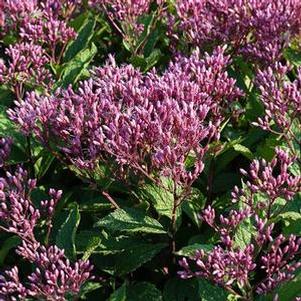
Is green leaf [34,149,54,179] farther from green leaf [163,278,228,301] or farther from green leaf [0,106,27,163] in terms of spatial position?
green leaf [163,278,228,301]

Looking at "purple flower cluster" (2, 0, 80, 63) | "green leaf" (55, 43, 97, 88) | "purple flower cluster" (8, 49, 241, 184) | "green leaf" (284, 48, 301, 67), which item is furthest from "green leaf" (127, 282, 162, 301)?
"purple flower cluster" (2, 0, 80, 63)

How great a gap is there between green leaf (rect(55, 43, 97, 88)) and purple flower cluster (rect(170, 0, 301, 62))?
0.70 m

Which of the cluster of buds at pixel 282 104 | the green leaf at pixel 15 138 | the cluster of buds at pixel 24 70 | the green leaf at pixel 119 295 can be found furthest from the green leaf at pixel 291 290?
the cluster of buds at pixel 24 70

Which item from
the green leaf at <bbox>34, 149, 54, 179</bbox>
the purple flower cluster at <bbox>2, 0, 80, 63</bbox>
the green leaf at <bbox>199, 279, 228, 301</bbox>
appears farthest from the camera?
the purple flower cluster at <bbox>2, 0, 80, 63</bbox>

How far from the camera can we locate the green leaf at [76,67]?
4.45 metres

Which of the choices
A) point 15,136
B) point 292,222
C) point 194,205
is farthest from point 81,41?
point 292,222

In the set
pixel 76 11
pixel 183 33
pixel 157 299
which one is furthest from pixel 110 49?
pixel 157 299

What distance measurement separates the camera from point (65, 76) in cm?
450

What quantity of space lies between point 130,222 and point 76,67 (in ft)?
5.26

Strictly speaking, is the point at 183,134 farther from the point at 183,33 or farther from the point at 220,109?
the point at 183,33

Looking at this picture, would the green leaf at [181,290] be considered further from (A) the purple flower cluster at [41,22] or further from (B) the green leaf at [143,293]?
(A) the purple flower cluster at [41,22]

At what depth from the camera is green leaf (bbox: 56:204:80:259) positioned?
3.32 metres

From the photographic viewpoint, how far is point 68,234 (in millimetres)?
3367

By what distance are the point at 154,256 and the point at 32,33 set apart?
2010mm
